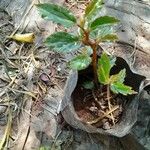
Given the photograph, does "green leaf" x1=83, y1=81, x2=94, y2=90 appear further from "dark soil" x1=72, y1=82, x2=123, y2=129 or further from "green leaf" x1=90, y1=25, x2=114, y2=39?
"green leaf" x1=90, y1=25, x2=114, y2=39

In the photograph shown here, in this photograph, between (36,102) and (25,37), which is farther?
(25,37)

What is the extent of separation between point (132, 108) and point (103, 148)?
0.21 metres

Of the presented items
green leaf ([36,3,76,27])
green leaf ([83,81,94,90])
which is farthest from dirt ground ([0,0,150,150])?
green leaf ([36,3,76,27])

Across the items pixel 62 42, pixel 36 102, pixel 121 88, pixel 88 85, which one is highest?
pixel 62 42

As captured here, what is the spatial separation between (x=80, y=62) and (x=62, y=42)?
85mm

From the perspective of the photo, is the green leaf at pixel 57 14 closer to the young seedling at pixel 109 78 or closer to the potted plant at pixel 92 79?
the potted plant at pixel 92 79

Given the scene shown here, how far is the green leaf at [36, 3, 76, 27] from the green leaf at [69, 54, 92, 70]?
11 centimetres

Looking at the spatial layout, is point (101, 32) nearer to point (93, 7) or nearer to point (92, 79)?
point (93, 7)

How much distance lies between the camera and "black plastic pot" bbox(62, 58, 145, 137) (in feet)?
4.09

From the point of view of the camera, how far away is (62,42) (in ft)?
3.74

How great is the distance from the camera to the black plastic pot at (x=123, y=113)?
125cm

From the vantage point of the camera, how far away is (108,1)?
1.76m

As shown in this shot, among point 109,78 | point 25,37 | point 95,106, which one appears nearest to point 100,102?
point 95,106

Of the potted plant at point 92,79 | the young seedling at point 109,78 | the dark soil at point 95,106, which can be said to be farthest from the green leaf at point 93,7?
the dark soil at point 95,106
